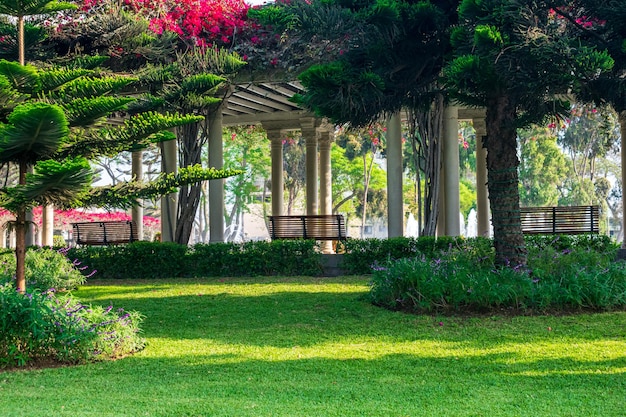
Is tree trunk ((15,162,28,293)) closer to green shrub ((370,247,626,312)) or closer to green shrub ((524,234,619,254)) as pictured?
green shrub ((370,247,626,312))

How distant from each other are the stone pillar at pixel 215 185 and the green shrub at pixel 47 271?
146 inches

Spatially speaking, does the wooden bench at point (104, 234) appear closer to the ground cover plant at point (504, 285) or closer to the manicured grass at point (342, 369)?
the manicured grass at point (342, 369)

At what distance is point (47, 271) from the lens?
11305 mm

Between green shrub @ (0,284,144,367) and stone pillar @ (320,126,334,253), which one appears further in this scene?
stone pillar @ (320,126,334,253)

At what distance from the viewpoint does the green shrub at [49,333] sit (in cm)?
618

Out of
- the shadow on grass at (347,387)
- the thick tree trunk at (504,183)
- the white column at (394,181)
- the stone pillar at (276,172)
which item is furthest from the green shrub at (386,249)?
the stone pillar at (276,172)

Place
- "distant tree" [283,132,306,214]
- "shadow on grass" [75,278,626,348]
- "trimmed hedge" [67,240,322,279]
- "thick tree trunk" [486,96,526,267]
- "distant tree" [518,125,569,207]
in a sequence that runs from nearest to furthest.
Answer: "shadow on grass" [75,278,626,348], "thick tree trunk" [486,96,526,267], "trimmed hedge" [67,240,322,279], "distant tree" [518,125,569,207], "distant tree" [283,132,306,214]

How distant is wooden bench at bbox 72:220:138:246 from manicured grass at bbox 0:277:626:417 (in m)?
8.10

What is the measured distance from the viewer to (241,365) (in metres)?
6.07

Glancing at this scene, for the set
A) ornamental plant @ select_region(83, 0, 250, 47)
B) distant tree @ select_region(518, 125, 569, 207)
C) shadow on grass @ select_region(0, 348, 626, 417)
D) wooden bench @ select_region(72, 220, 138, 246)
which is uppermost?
ornamental plant @ select_region(83, 0, 250, 47)

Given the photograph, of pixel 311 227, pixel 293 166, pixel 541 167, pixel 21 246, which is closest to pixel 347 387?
pixel 21 246

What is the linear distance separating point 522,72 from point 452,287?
2656 mm

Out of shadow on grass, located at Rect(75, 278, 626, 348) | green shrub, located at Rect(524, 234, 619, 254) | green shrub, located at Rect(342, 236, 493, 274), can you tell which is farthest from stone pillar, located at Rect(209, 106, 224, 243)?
green shrub, located at Rect(524, 234, 619, 254)

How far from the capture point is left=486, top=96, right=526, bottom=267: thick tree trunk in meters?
9.31
